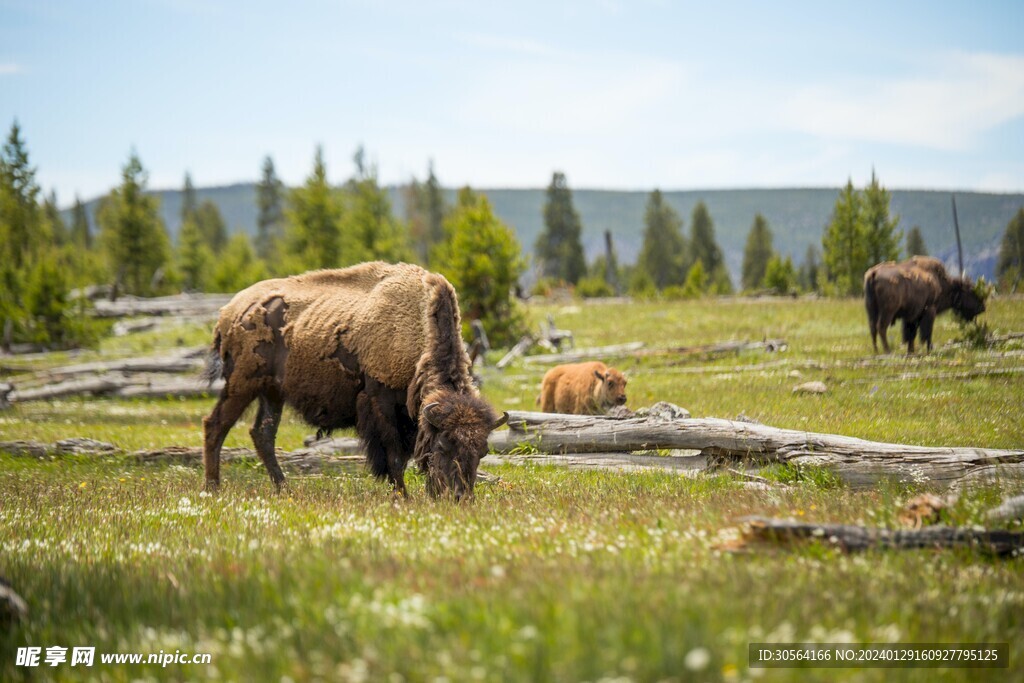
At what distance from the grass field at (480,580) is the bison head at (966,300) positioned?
958cm

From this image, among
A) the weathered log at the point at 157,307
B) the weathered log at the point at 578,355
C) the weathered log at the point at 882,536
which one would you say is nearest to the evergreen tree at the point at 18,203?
the weathered log at the point at 157,307

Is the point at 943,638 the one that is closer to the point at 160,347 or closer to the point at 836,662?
the point at 836,662

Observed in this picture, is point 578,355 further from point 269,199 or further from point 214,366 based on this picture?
point 269,199

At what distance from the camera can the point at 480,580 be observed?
3.92m

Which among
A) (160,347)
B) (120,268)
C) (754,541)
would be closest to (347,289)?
(754,541)

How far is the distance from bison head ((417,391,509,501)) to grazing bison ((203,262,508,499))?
1cm

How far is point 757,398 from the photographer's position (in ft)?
49.4

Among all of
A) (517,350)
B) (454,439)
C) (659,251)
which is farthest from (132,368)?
(659,251)

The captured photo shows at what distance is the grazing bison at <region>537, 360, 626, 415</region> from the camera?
45.6ft

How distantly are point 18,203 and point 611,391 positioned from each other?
4838 cm

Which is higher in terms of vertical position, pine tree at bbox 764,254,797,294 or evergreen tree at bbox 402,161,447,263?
evergreen tree at bbox 402,161,447,263

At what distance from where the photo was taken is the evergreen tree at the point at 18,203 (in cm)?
4528

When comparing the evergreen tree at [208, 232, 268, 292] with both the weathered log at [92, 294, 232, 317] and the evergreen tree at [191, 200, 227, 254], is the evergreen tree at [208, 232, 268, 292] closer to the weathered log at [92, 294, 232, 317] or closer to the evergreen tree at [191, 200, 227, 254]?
the weathered log at [92, 294, 232, 317]

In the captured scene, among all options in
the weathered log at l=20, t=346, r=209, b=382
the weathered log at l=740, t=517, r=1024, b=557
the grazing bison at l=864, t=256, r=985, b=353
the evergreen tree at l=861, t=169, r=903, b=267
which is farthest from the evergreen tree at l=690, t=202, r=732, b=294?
the weathered log at l=740, t=517, r=1024, b=557
